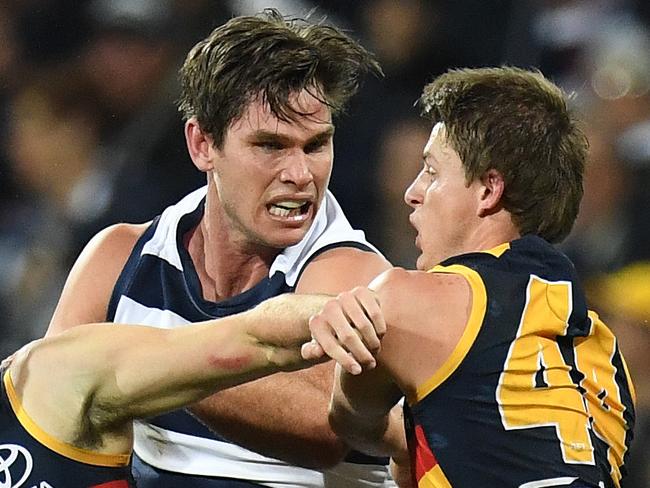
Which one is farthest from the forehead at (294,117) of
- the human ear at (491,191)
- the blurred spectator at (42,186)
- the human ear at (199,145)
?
the blurred spectator at (42,186)

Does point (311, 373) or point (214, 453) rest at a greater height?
point (311, 373)

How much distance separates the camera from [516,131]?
2.11 metres

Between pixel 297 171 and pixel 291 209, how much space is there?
3.3 inches

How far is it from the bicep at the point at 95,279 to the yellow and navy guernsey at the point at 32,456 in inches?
28.8

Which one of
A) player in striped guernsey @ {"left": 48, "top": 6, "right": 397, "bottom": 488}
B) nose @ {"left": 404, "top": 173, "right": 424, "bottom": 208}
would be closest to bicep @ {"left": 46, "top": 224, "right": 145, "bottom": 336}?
player in striped guernsey @ {"left": 48, "top": 6, "right": 397, "bottom": 488}

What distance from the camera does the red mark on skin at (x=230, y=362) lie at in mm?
1869

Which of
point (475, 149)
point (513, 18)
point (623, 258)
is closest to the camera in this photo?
point (475, 149)

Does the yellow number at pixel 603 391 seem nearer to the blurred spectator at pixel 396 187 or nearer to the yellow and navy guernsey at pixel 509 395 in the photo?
the yellow and navy guernsey at pixel 509 395

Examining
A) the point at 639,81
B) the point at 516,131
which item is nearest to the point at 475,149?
the point at 516,131

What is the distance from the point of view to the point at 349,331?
1716 millimetres

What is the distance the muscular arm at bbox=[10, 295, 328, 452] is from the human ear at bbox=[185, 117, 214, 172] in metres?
0.90

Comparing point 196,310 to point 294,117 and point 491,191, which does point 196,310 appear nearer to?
point 294,117

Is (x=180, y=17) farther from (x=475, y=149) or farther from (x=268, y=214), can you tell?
(x=475, y=149)

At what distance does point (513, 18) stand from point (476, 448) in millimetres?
2931
